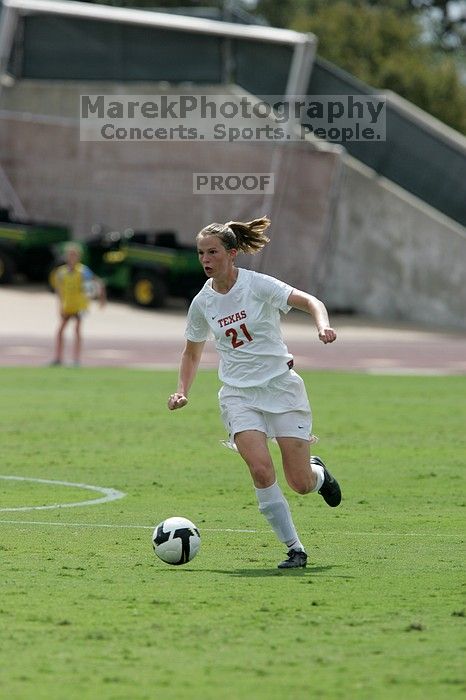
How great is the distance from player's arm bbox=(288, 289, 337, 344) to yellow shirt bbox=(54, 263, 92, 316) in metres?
19.0

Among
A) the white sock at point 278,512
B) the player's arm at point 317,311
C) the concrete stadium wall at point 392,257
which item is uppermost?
the player's arm at point 317,311

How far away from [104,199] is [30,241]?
2.64m

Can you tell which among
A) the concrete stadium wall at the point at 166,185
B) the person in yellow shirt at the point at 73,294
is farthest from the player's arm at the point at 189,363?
the concrete stadium wall at the point at 166,185

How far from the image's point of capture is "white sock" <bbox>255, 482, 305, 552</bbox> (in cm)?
984

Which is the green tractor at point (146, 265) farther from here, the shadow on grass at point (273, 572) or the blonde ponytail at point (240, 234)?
the shadow on grass at point (273, 572)

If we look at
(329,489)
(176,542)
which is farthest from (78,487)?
(176,542)

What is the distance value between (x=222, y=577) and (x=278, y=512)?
63 cm

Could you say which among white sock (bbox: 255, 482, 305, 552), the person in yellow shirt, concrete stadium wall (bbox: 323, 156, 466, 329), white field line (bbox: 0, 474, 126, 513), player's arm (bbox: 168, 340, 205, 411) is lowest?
concrete stadium wall (bbox: 323, 156, 466, 329)

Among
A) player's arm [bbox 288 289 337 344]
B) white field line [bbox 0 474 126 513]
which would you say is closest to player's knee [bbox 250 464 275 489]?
player's arm [bbox 288 289 337 344]

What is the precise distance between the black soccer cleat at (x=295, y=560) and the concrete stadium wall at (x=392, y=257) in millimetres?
32197

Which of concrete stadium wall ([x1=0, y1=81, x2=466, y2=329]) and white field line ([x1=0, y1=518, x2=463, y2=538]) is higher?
white field line ([x1=0, y1=518, x2=463, y2=538])

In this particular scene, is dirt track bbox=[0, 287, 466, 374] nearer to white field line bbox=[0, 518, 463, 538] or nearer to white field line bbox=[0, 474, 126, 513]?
white field line bbox=[0, 474, 126, 513]

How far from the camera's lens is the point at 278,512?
987 centimetres

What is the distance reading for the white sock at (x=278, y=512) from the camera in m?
9.84
